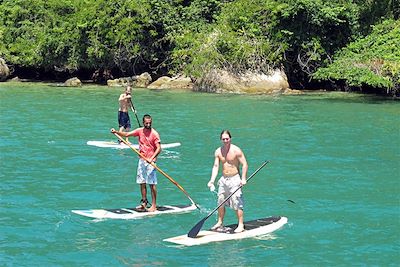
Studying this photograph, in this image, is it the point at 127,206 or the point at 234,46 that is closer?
the point at 127,206

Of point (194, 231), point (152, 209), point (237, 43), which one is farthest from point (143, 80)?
point (194, 231)

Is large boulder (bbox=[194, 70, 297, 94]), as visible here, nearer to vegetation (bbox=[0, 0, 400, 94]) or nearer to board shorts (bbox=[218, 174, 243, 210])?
vegetation (bbox=[0, 0, 400, 94])

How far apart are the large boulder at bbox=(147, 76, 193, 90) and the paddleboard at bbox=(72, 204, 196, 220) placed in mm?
26803

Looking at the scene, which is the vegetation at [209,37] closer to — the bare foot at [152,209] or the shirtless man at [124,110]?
the shirtless man at [124,110]

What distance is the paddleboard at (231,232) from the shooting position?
10523mm

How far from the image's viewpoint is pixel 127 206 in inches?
509

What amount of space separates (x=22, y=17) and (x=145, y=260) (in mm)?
40112

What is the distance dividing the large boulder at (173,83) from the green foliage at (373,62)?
7.36 m

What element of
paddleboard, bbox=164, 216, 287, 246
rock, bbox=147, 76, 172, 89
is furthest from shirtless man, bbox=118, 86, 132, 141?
rock, bbox=147, 76, 172, 89

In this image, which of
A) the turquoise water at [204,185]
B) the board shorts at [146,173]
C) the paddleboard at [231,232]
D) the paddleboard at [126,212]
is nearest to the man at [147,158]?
the board shorts at [146,173]

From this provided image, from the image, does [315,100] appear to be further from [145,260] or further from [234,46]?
[145,260]

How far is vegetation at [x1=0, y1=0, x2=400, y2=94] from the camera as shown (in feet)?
118

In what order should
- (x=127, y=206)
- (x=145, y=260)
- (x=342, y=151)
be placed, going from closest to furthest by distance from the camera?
(x=145, y=260) → (x=127, y=206) → (x=342, y=151)

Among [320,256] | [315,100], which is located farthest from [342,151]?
[315,100]
